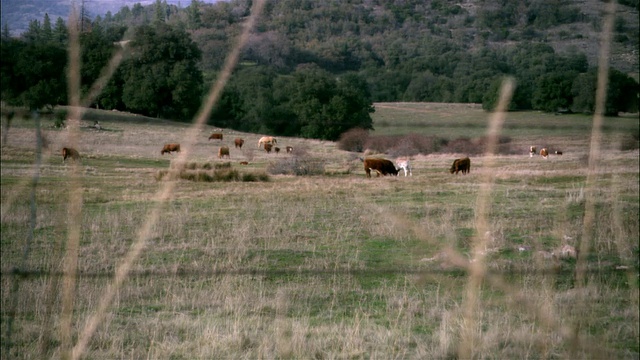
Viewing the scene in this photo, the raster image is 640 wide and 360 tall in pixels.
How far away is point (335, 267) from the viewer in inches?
228

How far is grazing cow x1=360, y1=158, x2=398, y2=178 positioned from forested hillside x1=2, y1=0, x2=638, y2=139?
597cm

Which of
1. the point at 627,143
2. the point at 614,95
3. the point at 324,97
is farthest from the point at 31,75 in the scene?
the point at 324,97

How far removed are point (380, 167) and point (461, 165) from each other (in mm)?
2858

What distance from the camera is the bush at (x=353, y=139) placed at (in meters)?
7.70

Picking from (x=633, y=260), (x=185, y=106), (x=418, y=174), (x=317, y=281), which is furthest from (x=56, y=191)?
(x=418, y=174)

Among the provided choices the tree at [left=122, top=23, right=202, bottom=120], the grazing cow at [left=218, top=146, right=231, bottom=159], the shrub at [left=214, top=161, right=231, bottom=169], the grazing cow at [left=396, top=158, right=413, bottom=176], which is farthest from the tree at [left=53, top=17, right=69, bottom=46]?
the grazing cow at [left=396, top=158, right=413, bottom=176]

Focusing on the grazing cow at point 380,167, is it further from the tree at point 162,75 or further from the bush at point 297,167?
the tree at point 162,75

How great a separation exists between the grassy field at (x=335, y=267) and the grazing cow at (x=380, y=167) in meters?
6.24

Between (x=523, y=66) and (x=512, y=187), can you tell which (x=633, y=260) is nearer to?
(x=523, y=66)

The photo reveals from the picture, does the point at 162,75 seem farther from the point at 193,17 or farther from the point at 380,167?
the point at 380,167

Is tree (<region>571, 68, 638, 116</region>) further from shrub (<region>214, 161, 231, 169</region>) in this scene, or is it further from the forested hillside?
shrub (<region>214, 161, 231, 169</region>)

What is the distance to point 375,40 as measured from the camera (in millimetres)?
A: 8531

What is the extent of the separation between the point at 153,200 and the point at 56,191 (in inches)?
150

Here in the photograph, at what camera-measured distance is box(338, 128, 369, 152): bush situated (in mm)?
7702
